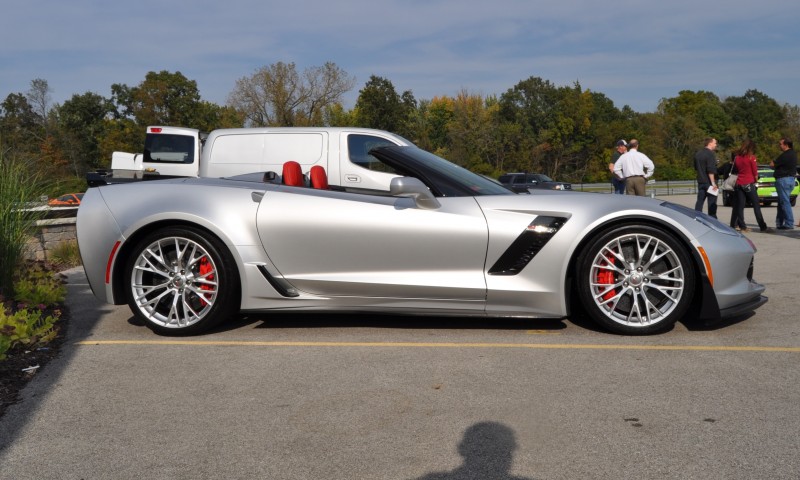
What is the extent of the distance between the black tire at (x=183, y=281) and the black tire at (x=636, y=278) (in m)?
2.45

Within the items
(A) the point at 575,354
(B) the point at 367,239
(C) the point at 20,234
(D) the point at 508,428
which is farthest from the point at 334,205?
(C) the point at 20,234

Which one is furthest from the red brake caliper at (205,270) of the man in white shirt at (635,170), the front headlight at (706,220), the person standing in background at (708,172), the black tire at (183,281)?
the person standing in background at (708,172)

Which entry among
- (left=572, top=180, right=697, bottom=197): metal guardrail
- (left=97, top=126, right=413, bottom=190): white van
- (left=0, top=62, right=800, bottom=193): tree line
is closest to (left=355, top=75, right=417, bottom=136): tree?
(left=0, top=62, right=800, bottom=193): tree line

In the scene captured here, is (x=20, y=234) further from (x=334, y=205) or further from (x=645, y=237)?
(x=645, y=237)

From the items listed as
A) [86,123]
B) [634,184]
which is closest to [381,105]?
[86,123]

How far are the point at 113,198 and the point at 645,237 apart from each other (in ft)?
12.4

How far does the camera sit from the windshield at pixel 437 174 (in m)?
5.42

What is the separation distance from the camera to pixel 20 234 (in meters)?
6.55

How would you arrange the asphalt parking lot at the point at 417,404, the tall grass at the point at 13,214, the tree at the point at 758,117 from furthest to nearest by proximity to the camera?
the tree at the point at 758,117 < the tall grass at the point at 13,214 < the asphalt parking lot at the point at 417,404

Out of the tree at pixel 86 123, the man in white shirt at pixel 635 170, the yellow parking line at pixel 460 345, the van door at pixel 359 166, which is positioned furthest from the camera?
the tree at pixel 86 123

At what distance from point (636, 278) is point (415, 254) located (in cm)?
149

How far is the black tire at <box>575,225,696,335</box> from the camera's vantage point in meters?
5.12

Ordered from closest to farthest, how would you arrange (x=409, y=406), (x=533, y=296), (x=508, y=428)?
(x=508, y=428) → (x=409, y=406) → (x=533, y=296)

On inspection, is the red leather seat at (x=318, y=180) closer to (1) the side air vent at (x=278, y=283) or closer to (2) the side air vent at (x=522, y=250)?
(1) the side air vent at (x=278, y=283)
